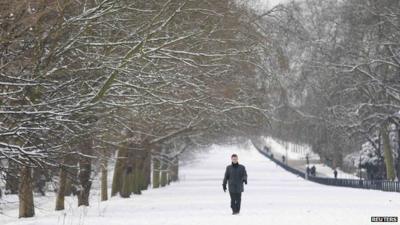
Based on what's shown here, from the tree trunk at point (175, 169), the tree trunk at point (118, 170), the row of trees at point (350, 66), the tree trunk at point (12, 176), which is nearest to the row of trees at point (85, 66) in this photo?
the tree trunk at point (12, 176)

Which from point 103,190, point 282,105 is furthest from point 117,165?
point 282,105

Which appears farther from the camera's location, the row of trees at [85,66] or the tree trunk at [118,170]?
the tree trunk at [118,170]

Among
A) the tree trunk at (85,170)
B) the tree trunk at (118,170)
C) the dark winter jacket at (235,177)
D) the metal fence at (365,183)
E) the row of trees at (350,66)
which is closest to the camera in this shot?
the tree trunk at (85,170)

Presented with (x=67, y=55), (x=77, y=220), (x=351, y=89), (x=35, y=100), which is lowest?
(x=77, y=220)

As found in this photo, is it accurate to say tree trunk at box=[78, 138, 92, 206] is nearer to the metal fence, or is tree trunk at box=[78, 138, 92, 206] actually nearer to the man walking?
the man walking

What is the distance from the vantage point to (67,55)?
1678 cm

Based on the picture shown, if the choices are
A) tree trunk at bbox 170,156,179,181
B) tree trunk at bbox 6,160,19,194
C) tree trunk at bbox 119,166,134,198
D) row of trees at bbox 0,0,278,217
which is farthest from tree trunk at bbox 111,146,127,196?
tree trunk at bbox 6,160,19,194

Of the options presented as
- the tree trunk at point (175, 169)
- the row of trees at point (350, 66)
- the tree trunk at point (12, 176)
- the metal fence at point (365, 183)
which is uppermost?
the row of trees at point (350, 66)

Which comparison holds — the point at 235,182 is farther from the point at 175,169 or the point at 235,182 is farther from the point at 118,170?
the point at 175,169

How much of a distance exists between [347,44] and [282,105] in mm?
10031

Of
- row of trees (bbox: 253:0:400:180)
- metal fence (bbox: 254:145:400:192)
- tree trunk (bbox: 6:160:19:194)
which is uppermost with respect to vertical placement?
row of trees (bbox: 253:0:400:180)

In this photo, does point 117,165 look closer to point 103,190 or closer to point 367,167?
point 103,190

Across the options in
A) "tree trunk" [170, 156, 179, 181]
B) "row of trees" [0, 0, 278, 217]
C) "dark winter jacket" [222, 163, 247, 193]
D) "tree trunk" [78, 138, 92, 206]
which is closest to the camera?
"row of trees" [0, 0, 278, 217]

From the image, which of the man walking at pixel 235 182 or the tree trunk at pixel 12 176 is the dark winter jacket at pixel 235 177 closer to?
the man walking at pixel 235 182
